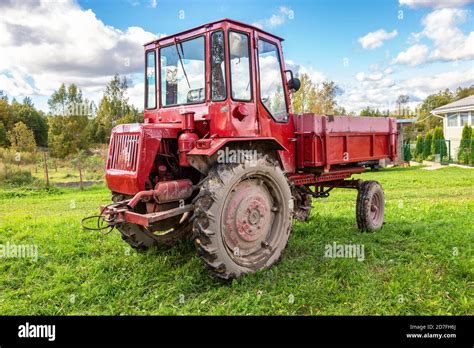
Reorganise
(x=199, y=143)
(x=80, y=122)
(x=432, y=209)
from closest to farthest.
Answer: (x=199, y=143)
(x=432, y=209)
(x=80, y=122)

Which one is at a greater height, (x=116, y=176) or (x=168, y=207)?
Answer: (x=116, y=176)

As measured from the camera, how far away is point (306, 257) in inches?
229

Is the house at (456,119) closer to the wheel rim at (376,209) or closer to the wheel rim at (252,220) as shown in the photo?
the wheel rim at (376,209)

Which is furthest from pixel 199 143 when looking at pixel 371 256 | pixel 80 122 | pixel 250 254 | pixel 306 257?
pixel 80 122

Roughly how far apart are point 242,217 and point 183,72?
2217 mm

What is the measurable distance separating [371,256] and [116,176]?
377cm

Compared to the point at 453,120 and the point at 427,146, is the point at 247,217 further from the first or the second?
the point at 453,120

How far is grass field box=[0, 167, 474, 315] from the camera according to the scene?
4.39m

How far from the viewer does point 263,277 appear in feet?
16.4

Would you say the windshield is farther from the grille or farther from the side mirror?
the side mirror

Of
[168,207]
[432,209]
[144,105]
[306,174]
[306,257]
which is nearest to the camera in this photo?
[168,207]

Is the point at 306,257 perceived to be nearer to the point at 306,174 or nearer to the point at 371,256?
the point at 371,256
